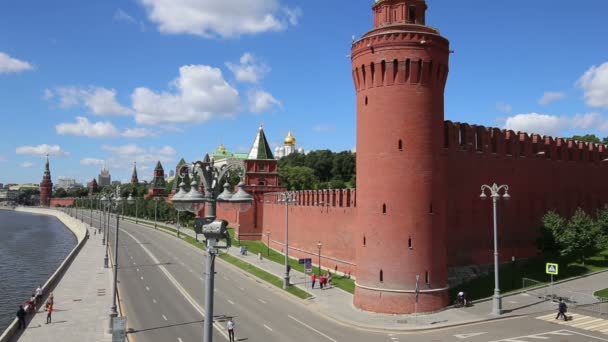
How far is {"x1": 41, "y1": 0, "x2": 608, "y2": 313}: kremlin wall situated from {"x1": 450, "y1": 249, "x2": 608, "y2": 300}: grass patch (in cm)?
126

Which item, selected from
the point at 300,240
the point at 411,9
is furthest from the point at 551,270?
the point at 300,240

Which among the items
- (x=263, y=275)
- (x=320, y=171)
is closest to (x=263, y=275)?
(x=263, y=275)

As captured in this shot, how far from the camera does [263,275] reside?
46.3 m

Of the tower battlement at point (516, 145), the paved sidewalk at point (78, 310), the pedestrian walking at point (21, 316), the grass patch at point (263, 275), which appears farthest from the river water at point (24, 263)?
the tower battlement at point (516, 145)

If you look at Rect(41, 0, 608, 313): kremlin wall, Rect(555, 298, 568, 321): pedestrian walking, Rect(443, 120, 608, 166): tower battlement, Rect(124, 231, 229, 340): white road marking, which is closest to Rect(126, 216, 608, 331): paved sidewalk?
Rect(41, 0, 608, 313): kremlin wall

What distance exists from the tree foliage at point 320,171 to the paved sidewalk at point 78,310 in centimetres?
7654

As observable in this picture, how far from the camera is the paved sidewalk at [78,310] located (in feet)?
88.3

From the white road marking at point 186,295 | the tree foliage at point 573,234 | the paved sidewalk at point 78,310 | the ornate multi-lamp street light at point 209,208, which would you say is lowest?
the paved sidewalk at point 78,310

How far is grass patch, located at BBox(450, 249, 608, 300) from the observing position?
119ft

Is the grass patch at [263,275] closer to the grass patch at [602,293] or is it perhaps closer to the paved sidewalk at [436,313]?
the paved sidewalk at [436,313]

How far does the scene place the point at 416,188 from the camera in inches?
1282

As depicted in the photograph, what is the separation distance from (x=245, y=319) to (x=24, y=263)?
165 feet

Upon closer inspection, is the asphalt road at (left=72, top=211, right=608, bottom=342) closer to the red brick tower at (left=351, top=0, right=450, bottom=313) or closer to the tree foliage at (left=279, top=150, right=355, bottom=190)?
the red brick tower at (left=351, top=0, right=450, bottom=313)

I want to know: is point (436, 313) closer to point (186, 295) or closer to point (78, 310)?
point (186, 295)
